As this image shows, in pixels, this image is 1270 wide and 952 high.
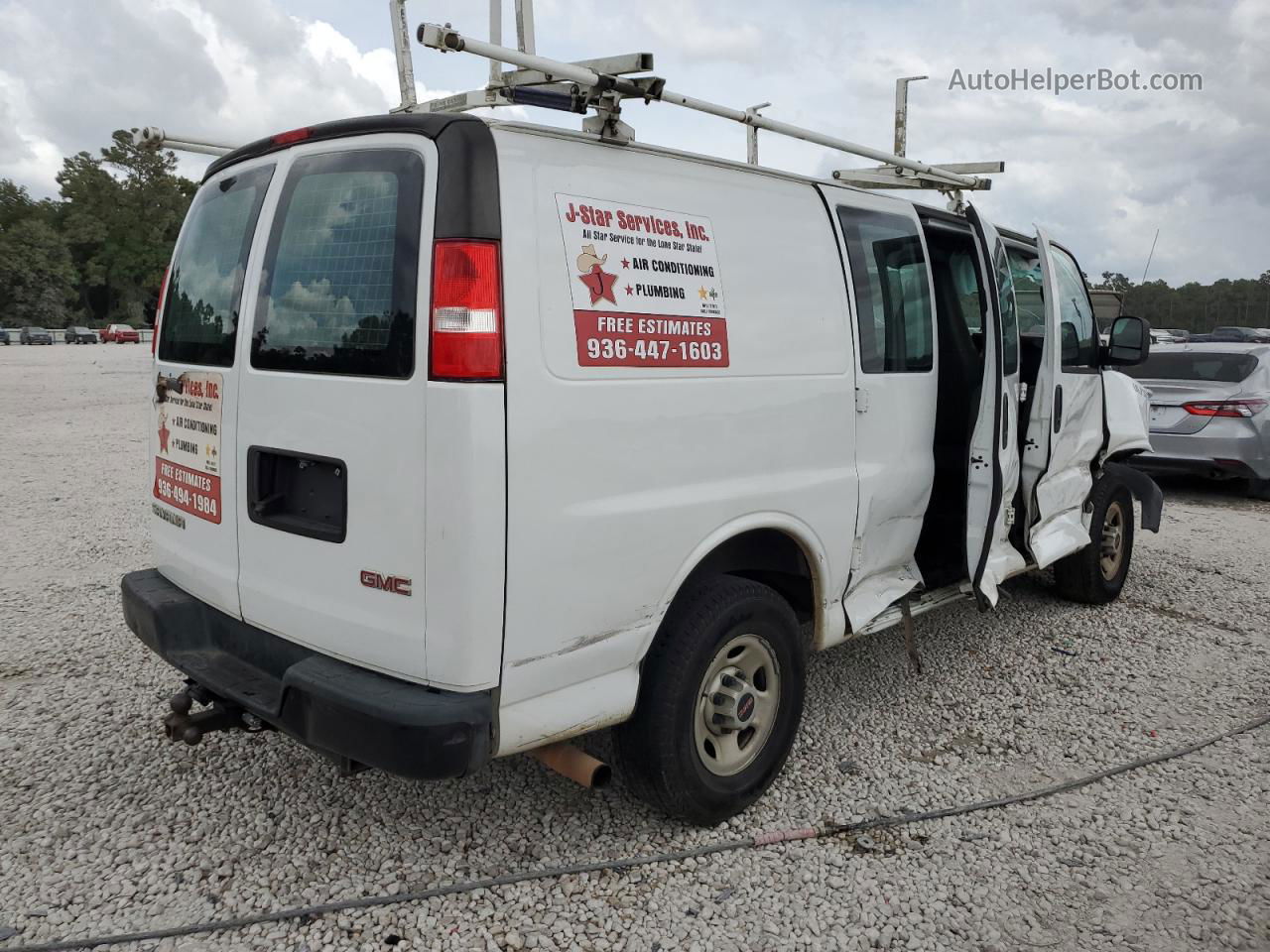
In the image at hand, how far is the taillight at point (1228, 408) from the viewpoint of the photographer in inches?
341

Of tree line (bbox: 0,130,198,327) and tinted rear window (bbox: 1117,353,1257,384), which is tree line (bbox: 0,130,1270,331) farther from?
tinted rear window (bbox: 1117,353,1257,384)

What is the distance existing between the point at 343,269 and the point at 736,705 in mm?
1863

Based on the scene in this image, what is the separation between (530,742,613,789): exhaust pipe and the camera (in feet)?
8.91

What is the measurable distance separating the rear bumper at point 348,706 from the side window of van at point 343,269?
2.73ft

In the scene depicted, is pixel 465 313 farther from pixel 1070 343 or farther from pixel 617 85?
pixel 1070 343

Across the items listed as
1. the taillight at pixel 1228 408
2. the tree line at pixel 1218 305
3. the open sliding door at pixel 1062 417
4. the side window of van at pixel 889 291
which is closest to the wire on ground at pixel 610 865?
the open sliding door at pixel 1062 417

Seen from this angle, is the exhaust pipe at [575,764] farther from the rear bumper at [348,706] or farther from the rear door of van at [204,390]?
the rear door of van at [204,390]

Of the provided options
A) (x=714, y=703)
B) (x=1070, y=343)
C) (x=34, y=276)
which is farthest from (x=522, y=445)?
(x=34, y=276)

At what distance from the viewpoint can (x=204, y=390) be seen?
2.98m

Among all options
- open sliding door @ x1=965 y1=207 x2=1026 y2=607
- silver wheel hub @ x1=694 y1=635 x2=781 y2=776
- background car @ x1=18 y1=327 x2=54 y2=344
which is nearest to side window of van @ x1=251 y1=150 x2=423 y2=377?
silver wheel hub @ x1=694 y1=635 x2=781 y2=776

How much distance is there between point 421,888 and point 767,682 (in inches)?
52.4

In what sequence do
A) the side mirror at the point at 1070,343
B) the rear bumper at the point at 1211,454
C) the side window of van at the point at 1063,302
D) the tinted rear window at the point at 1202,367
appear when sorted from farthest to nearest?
the tinted rear window at the point at 1202,367 < the rear bumper at the point at 1211,454 < the side window of van at the point at 1063,302 < the side mirror at the point at 1070,343

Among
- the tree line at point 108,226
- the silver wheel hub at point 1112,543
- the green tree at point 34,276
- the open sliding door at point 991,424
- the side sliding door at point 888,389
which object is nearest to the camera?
the side sliding door at point 888,389

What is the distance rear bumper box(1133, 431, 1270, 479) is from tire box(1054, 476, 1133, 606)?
3253 millimetres
